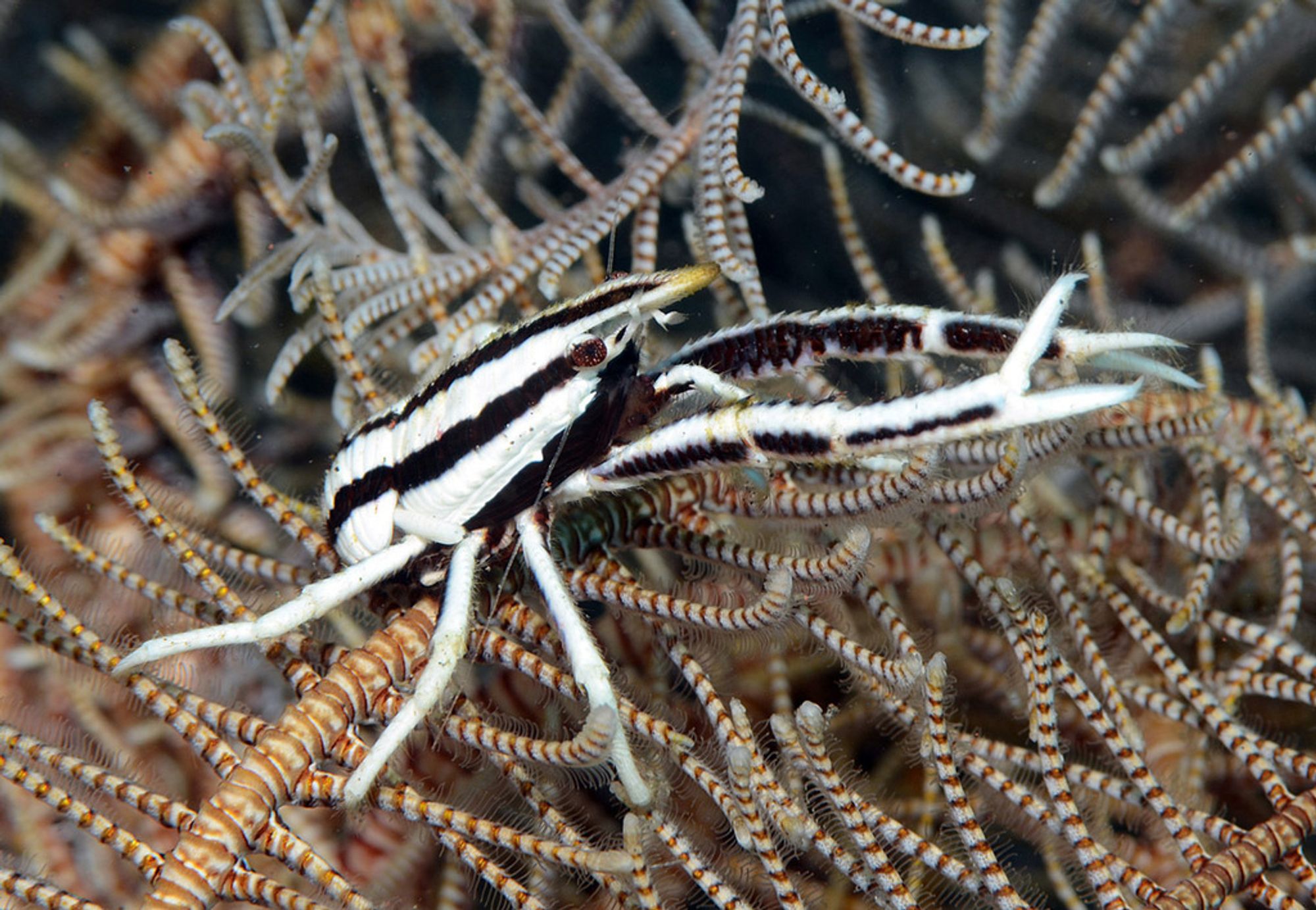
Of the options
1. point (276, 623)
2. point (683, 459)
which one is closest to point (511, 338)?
point (683, 459)

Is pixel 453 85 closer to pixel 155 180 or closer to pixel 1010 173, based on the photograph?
pixel 155 180

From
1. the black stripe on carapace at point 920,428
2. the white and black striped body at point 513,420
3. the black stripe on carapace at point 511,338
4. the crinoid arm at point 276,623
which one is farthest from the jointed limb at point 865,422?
the crinoid arm at point 276,623

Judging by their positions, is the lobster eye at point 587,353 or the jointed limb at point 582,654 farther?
the lobster eye at point 587,353

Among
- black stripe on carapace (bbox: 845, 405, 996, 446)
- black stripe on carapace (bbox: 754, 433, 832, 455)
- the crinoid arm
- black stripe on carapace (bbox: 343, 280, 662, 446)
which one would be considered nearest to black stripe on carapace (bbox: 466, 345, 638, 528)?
black stripe on carapace (bbox: 343, 280, 662, 446)

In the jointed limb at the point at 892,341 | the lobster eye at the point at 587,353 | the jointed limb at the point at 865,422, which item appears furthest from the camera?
the lobster eye at the point at 587,353

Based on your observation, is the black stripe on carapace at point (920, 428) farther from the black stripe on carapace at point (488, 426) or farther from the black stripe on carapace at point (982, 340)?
the black stripe on carapace at point (488, 426)

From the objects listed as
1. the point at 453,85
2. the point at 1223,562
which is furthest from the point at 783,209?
the point at 1223,562
